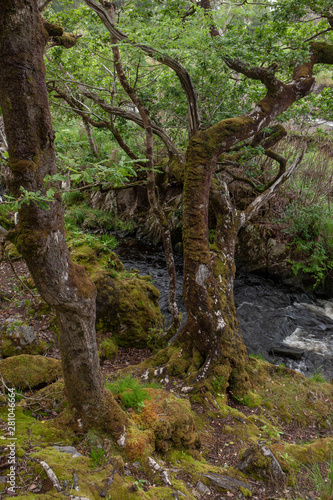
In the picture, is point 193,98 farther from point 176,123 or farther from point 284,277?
point 284,277

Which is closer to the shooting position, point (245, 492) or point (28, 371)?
point (245, 492)

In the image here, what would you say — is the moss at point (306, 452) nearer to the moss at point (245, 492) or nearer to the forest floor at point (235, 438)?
the forest floor at point (235, 438)

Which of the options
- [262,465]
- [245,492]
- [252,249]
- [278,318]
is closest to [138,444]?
[245,492]

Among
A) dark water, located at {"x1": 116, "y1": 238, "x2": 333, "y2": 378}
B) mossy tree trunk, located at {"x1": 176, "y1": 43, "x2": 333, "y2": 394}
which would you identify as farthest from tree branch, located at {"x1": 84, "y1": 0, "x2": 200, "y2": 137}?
dark water, located at {"x1": 116, "y1": 238, "x2": 333, "y2": 378}

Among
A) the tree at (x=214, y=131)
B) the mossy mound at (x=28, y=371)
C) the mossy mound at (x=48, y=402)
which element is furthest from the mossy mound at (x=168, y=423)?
the mossy mound at (x=28, y=371)

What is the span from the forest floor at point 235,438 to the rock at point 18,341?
32 cm

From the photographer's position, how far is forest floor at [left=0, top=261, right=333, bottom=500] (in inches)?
98.9

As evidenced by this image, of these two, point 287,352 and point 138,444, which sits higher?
point 138,444

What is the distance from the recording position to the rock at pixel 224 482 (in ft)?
8.74

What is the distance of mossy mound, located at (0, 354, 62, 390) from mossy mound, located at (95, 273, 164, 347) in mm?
2688

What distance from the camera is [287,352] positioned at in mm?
7238

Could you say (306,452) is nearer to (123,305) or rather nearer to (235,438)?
(235,438)

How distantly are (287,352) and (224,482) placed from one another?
5134mm

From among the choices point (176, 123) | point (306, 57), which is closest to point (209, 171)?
point (306, 57)
